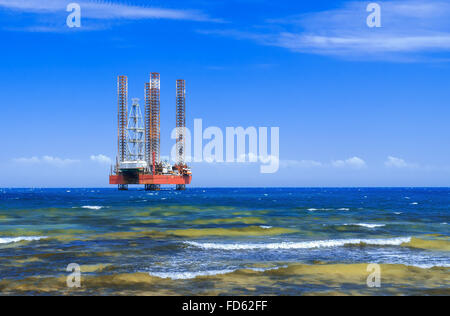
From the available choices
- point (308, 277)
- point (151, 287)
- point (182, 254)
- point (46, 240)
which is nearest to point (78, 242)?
point (46, 240)

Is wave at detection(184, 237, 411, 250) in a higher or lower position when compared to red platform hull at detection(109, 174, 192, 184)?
lower

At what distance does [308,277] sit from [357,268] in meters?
2.60

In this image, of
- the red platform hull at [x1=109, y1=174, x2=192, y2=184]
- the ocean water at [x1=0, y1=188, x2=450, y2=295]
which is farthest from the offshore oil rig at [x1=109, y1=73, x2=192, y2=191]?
the ocean water at [x1=0, y1=188, x2=450, y2=295]

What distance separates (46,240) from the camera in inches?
1044

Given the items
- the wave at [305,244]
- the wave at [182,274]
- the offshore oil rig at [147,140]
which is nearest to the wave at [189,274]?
the wave at [182,274]

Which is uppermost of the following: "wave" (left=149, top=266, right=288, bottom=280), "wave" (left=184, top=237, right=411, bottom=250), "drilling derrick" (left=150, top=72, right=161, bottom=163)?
"drilling derrick" (left=150, top=72, right=161, bottom=163)

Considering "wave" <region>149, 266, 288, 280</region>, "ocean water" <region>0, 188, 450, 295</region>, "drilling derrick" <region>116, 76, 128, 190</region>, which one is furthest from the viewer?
"drilling derrick" <region>116, 76, 128, 190</region>

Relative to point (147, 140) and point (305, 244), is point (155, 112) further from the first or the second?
point (305, 244)

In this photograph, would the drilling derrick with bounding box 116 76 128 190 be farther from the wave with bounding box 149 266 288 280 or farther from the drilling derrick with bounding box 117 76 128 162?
the wave with bounding box 149 266 288 280

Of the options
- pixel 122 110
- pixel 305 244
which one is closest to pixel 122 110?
pixel 122 110

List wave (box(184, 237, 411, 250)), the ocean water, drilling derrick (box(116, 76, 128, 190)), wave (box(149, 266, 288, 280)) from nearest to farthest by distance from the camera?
the ocean water, wave (box(149, 266, 288, 280)), wave (box(184, 237, 411, 250)), drilling derrick (box(116, 76, 128, 190))

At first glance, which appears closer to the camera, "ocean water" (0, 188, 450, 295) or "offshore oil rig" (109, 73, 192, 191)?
"ocean water" (0, 188, 450, 295)

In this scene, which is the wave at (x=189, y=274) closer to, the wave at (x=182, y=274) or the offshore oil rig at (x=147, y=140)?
the wave at (x=182, y=274)
